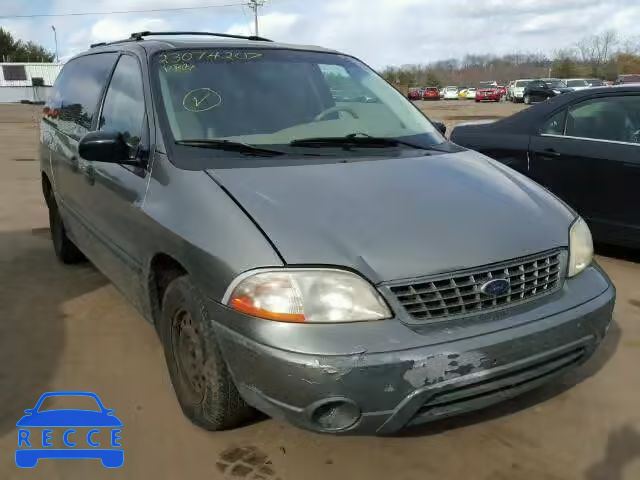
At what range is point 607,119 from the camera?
5117 mm

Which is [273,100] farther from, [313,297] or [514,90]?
[514,90]

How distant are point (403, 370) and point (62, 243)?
381 centimetres

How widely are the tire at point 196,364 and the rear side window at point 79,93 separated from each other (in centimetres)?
174

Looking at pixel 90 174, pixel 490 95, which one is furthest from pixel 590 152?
pixel 490 95

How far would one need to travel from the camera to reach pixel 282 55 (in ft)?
12.0

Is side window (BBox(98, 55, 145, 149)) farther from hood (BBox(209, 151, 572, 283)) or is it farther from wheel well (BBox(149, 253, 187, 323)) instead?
hood (BBox(209, 151, 572, 283))

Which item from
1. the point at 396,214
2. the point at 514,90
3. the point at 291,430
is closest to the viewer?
the point at 396,214

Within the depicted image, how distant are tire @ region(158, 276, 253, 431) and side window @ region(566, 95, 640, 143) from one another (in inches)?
156

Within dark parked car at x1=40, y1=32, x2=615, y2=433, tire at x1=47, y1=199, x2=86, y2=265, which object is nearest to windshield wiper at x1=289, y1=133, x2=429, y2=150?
dark parked car at x1=40, y1=32, x2=615, y2=433

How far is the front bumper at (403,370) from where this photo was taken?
2.11 meters

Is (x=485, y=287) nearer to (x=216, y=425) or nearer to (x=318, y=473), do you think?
(x=318, y=473)

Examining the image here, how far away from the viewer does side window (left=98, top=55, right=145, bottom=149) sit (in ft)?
10.5

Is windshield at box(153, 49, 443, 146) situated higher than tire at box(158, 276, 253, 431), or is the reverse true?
windshield at box(153, 49, 443, 146)

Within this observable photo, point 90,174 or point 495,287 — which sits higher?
point 90,174
